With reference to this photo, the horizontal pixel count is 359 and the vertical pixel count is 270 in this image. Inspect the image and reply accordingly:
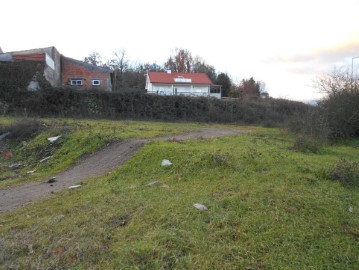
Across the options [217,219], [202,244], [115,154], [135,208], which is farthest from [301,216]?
[115,154]

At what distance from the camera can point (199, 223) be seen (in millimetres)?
4312

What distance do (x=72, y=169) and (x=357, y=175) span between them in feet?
21.6

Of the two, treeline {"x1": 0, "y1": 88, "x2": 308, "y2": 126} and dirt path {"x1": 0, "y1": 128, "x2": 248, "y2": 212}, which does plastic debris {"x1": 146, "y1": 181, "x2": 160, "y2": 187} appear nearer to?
dirt path {"x1": 0, "y1": 128, "x2": 248, "y2": 212}

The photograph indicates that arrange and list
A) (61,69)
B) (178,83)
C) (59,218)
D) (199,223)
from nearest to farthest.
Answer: (199,223), (59,218), (61,69), (178,83)

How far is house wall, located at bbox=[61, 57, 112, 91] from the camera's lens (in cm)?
3750

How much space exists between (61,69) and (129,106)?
16.3 metres

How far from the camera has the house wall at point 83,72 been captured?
123 feet

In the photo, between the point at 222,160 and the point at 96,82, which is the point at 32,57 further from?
the point at 222,160

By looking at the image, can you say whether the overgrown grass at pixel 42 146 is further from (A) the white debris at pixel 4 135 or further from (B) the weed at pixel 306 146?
(B) the weed at pixel 306 146

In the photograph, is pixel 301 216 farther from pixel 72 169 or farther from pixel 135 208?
pixel 72 169

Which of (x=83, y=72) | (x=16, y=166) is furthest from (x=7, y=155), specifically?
(x=83, y=72)

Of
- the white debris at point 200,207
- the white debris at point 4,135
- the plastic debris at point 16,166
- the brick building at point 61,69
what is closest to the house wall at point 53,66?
the brick building at point 61,69

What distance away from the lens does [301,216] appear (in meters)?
4.54

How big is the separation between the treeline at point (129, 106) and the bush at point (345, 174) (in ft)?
50.8
